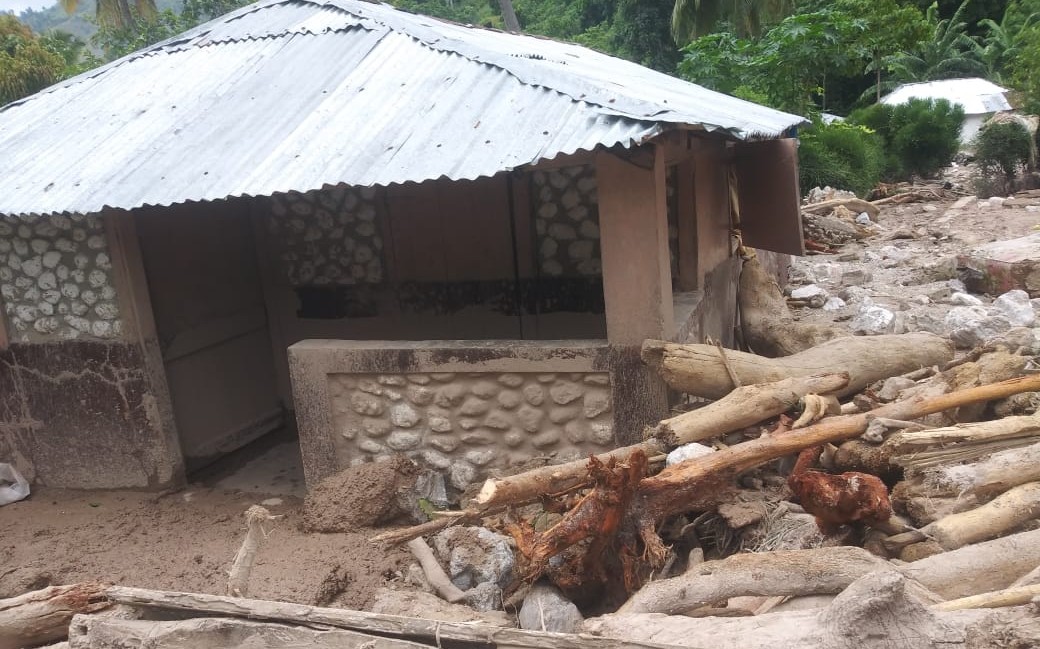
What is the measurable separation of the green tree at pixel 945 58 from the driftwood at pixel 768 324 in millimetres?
24366

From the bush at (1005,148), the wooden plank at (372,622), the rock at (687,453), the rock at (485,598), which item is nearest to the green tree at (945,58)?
the bush at (1005,148)

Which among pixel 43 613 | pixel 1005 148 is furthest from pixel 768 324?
pixel 1005 148

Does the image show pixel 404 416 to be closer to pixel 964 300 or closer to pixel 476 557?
pixel 476 557

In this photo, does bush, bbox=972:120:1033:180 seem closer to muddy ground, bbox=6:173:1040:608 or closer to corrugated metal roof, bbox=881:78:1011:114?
corrugated metal roof, bbox=881:78:1011:114

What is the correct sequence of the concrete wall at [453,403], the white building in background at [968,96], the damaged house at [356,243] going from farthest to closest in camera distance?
1. the white building in background at [968,96]
2. the concrete wall at [453,403]
3. the damaged house at [356,243]

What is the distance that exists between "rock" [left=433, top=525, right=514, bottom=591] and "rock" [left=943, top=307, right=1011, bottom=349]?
466 cm

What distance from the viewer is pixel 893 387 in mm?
4535

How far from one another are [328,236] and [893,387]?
14.6 ft

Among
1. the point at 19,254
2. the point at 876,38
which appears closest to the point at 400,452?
the point at 19,254

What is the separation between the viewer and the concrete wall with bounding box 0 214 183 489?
5.48 m

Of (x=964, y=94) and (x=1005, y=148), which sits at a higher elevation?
(x=964, y=94)

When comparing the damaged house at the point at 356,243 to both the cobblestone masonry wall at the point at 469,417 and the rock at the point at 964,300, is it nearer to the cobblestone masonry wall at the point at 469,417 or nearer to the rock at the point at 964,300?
the cobblestone masonry wall at the point at 469,417

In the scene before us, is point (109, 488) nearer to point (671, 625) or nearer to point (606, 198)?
point (606, 198)

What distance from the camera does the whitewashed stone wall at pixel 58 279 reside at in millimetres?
5449
